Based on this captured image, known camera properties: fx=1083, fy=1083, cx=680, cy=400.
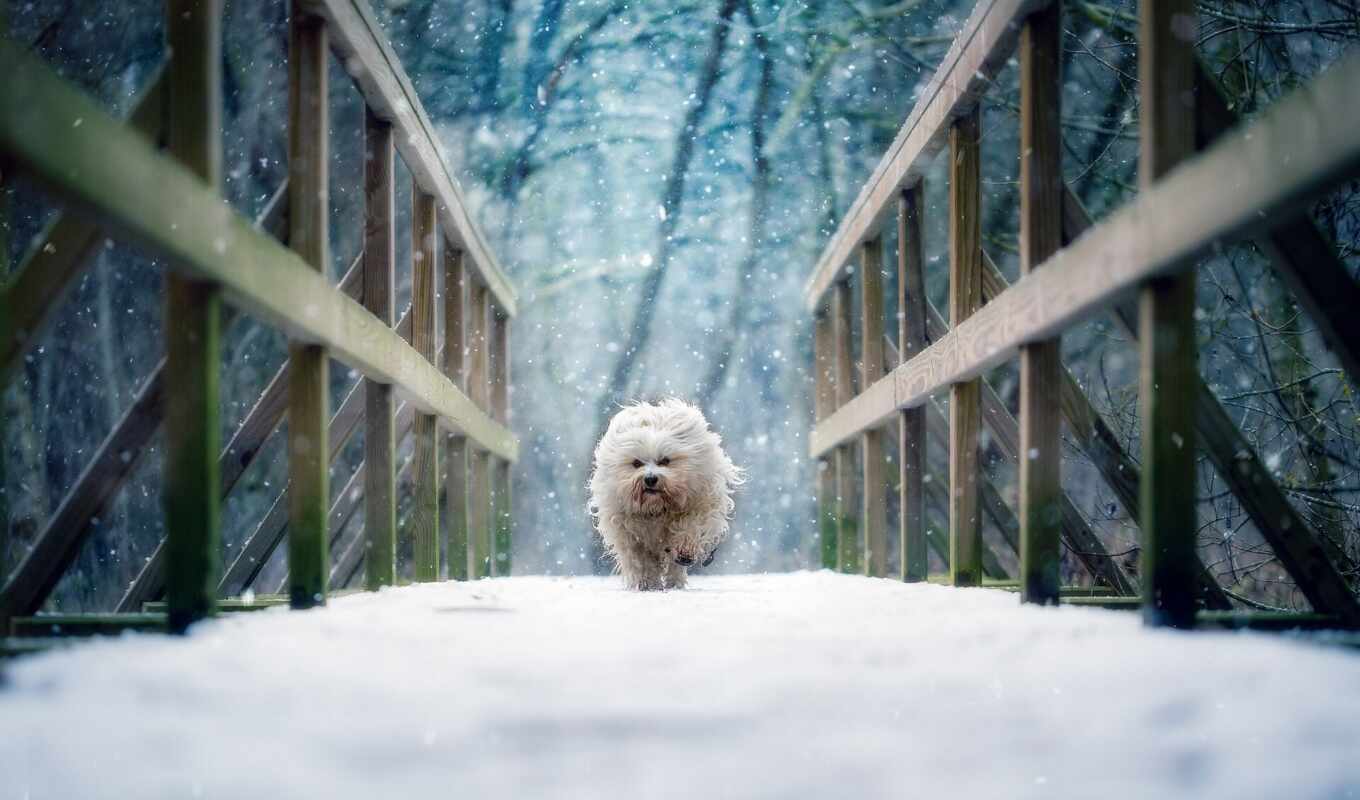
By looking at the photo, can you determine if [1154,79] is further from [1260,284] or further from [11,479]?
[11,479]

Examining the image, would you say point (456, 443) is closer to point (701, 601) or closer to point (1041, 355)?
point (701, 601)

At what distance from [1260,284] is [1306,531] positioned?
3.53 metres

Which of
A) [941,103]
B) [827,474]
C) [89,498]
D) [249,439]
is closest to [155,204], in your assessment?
[89,498]

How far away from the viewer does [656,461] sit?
17.2 feet

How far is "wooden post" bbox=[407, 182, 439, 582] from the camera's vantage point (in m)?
4.70

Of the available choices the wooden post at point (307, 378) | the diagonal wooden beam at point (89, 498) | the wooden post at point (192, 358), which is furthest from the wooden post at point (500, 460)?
the wooden post at point (192, 358)

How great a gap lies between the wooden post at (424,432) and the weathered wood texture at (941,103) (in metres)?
2.07

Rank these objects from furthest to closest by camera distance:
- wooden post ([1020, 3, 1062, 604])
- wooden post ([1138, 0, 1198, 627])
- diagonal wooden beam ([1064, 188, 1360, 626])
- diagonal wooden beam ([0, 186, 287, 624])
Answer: diagonal wooden beam ([0, 186, 287, 624]) → wooden post ([1020, 3, 1062, 604]) → diagonal wooden beam ([1064, 188, 1360, 626]) → wooden post ([1138, 0, 1198, 627])

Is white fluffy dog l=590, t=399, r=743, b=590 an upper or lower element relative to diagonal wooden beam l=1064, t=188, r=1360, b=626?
upper

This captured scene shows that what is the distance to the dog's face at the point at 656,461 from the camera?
5.07m

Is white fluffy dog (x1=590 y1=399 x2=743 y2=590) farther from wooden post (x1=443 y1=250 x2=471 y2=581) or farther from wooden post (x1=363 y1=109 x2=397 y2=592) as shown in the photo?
wooden post (x1=363 y1=109 x2=397 y2=592)

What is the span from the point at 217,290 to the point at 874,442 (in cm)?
391

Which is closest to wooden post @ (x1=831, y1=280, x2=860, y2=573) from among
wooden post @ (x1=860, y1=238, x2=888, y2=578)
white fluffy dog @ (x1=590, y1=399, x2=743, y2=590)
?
wooden post @ (x1=860, y1=238, x2=888, y2=578)

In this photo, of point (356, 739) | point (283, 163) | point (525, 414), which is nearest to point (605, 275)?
point (525, 414)
